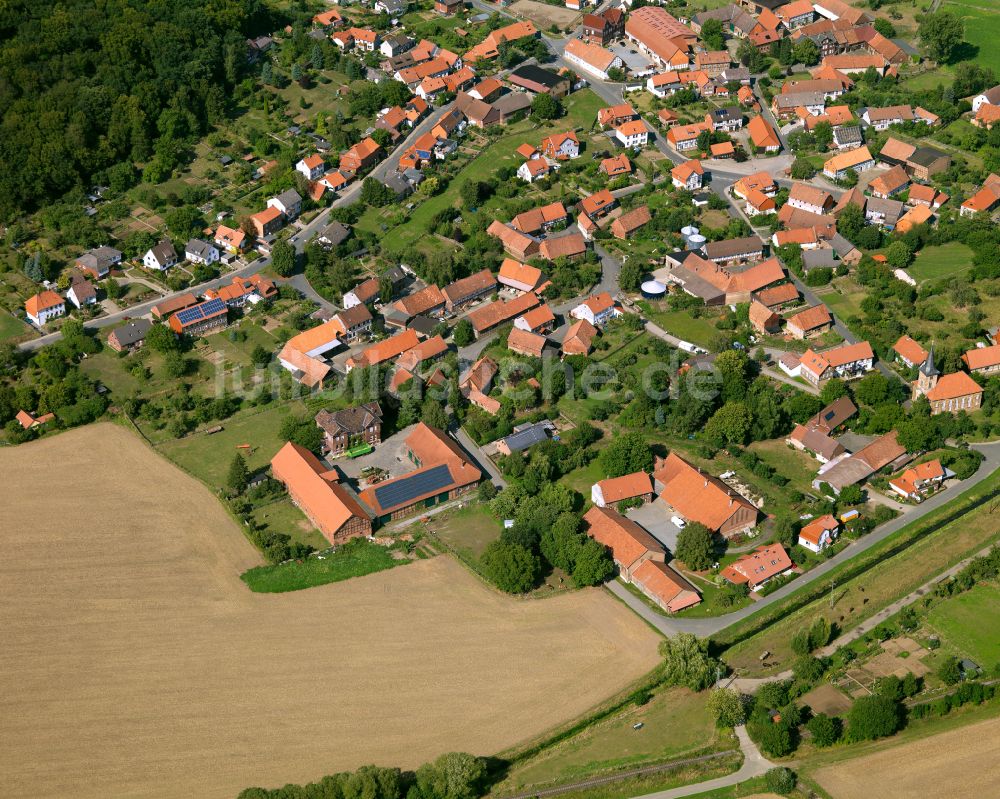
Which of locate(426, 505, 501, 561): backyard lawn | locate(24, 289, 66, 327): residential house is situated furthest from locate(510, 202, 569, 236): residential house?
locate(24, 289, 66, 327): residential house

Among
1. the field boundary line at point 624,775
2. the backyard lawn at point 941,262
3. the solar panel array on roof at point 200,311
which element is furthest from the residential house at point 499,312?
the field boundary line at point 624,775

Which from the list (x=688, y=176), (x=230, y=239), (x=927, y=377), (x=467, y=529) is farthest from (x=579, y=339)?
(x=230, y=239)

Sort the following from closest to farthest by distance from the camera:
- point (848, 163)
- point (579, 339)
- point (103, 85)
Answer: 1. point (579, 339)
2. point (848, 163)
3. point (103, 85)

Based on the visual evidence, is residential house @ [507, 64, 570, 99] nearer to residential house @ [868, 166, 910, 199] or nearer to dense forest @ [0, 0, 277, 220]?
dense forest @ [0, 0, 277, 220]

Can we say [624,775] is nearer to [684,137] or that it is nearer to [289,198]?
[289,198]

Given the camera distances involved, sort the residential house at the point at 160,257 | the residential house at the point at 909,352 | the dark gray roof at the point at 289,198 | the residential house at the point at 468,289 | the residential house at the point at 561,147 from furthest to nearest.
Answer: the residential house at the point at 561,147
the dark gray roof at the point at 289,198
the residential house at the point at 160,257
the residential house at the point at 468,289
the residential house at the point at 909,352

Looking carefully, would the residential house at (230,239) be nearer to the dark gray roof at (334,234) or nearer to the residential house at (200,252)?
the residential house at (200,252)

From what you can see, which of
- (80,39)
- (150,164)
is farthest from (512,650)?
(80,39)
